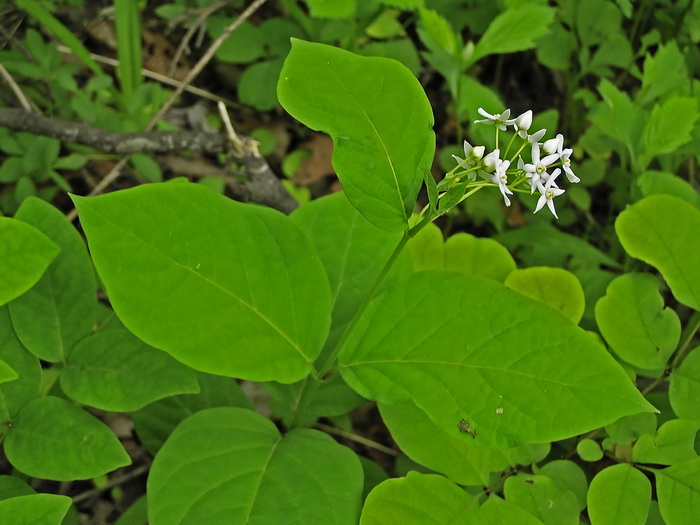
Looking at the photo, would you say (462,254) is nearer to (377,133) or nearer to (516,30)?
(377,133)

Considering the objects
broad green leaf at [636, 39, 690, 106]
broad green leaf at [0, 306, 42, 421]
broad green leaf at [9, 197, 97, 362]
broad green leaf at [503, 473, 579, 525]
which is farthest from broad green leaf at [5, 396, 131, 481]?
broad green leaf at [636, 39, 690, 106]

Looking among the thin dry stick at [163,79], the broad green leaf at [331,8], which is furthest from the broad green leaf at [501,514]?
the thin dry stick at [163,79]

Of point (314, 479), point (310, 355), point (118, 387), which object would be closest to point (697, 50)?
point (310, 355)

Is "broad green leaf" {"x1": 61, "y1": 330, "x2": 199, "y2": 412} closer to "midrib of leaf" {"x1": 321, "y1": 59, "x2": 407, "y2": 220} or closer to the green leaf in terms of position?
the green leaf

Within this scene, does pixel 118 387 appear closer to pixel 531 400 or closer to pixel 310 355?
pixel 310 355

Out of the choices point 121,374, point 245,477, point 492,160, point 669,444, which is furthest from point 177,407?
point 669,444

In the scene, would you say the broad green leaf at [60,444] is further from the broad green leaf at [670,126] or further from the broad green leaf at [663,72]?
the broad green leaf at [663,72]
